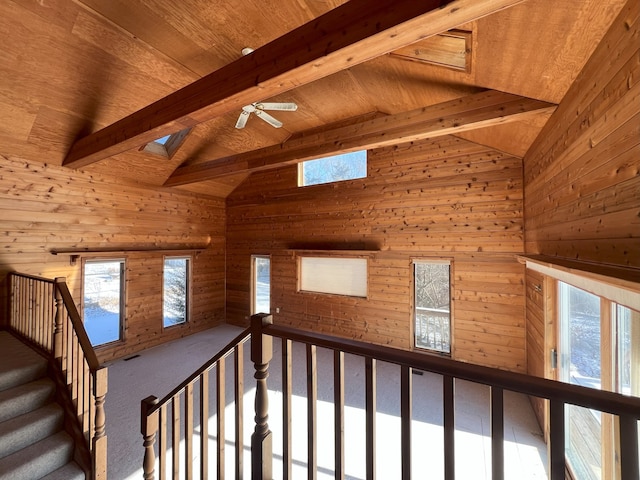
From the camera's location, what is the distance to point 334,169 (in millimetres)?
5809

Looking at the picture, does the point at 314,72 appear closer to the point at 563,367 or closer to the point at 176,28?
the point at 176,28

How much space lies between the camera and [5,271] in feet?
→ 12.5

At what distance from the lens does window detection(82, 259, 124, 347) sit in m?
4.79

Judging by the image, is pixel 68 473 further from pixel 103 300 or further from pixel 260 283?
pixel 260 283

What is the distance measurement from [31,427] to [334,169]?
543cm

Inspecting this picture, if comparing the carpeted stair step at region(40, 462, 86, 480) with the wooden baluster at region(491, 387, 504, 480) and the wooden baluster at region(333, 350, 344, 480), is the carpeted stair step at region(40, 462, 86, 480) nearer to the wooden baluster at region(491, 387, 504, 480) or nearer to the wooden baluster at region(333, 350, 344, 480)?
the wooden baluster at region(333, 350, 344, 480)

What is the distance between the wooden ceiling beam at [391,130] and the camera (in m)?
2.63

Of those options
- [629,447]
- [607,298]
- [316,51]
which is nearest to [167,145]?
[316,51]

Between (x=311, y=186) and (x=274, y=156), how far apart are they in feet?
4.73

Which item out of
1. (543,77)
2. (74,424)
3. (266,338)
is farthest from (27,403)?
(543,77)

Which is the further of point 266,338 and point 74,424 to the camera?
point 74,424

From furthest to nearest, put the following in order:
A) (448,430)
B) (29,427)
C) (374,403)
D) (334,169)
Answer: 1. (334,169)
2. (29,427)
3. (374,403)
4. (448,430)

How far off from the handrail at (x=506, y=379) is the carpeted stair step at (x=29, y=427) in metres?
3.10

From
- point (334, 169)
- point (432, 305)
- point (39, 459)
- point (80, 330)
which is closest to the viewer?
point (39, 459)
